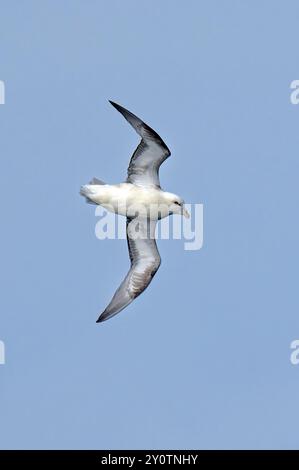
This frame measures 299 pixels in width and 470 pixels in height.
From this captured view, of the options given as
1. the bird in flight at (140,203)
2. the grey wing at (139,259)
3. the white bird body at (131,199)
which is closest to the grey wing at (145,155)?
the bird in flight at (140,203)

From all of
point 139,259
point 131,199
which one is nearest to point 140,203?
point 131,199

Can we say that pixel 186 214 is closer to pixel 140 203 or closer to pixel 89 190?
pixel 140 203

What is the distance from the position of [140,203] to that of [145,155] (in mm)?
1110

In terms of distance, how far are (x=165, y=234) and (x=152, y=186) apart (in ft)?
4.38

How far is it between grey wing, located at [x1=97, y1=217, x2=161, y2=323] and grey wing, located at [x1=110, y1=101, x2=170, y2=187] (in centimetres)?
99

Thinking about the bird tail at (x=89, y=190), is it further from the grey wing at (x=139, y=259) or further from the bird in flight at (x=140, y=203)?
the grey wing at (x=139, y=259)

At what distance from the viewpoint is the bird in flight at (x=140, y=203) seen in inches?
3664

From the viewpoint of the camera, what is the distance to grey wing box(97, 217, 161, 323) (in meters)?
93.8

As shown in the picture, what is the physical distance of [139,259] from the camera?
9438 cm

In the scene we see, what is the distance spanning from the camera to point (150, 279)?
9400cm

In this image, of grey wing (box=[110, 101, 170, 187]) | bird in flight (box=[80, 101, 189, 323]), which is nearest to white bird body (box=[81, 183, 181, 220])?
bird in flight (box=[80, 101, 189, 323])
